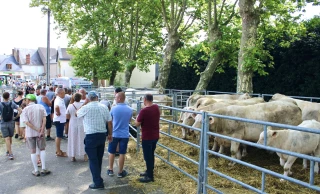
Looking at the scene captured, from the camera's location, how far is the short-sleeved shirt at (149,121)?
597cm

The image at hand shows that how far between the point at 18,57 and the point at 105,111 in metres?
80.0

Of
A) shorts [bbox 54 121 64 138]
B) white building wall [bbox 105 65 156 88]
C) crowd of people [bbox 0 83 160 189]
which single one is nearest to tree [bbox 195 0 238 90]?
shorts [bbox 54 121 64 138]

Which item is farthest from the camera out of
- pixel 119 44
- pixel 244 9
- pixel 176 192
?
pixel 119 44

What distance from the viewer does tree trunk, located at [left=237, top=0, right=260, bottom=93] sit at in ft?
38.1

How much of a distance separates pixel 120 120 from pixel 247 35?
299 inches

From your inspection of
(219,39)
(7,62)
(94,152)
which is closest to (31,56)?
(7,62)

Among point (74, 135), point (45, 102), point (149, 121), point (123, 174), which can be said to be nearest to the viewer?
point (149, 121)

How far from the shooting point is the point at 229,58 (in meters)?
15.3

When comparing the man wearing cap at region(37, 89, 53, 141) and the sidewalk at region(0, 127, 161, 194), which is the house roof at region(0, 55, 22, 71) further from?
the sidewalk at region(0, 127, 161, 194)

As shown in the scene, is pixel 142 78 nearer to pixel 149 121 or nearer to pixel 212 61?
pixel 212 61

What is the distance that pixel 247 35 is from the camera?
39.3ft

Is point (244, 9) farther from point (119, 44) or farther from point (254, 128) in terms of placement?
point (119, 44)

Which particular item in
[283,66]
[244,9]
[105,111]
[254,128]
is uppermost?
[244,9]

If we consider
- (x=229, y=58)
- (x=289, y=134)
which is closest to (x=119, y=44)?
(x=229, y=58)
